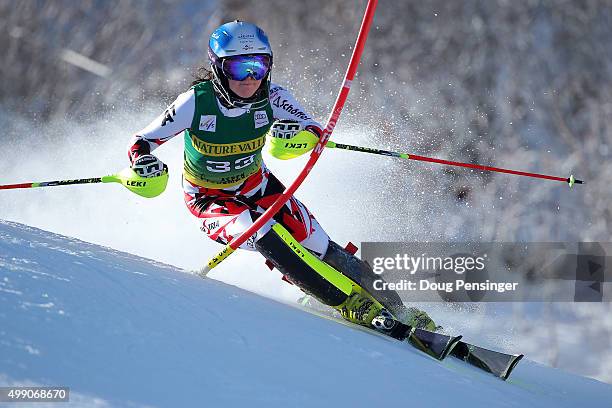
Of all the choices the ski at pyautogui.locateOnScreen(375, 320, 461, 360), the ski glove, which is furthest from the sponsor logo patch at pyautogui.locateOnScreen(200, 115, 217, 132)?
the ski at pyautogui.locateOnScreen(375, 320, 461, 360)

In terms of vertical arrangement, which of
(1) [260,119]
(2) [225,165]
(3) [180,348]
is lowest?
(3) [180,348]

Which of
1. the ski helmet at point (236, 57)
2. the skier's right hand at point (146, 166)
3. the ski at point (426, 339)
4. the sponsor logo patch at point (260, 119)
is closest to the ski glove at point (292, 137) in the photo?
the sponsor logo patch at point (260, 119)

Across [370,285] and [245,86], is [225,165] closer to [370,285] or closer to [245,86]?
[245,86]

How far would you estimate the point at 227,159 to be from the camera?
4.29 metres

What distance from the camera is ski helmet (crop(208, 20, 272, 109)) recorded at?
13.0 ft

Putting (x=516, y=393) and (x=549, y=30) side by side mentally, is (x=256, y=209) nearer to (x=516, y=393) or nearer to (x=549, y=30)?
(x=516, y=393)

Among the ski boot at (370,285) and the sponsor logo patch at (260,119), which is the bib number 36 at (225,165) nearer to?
the sponsor logo patch at (260,119)

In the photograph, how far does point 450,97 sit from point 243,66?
5.25 metres

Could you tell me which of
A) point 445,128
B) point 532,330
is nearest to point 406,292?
point 532,330

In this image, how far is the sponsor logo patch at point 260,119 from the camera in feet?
13.9

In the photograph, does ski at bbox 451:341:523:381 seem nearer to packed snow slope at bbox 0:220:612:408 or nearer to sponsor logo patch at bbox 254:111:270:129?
packed snow slope at bbox 0:220:612:408

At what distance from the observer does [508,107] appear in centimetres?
840

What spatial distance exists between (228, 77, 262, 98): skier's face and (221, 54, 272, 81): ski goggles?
0.06ft

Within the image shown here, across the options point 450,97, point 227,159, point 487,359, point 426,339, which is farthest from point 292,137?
point 450,97
